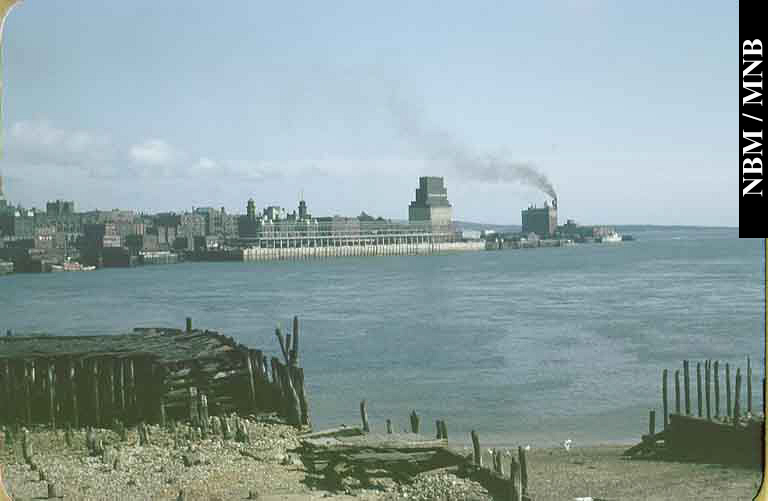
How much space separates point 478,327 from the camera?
25.0 meters

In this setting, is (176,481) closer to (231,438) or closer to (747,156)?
(231,438)

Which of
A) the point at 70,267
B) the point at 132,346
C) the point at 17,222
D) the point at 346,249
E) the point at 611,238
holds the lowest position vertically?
the point at 70,267

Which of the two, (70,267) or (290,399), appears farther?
(70,267)

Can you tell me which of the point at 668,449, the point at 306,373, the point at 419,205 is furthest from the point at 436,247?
the point at 668,449

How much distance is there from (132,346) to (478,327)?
1357 centimetres

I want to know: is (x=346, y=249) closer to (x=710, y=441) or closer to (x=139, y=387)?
(x=139, y=387)

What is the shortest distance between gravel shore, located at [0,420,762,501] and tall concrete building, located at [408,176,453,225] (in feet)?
164

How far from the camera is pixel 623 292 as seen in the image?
3434 centimetres

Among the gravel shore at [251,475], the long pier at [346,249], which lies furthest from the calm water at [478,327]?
the long pier at [346,249]

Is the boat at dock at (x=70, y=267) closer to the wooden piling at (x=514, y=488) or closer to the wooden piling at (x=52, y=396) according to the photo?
the wooden piling at (x=52, y=396)

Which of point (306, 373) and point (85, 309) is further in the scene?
point (85, 309)

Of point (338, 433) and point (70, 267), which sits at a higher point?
point (70, 267)

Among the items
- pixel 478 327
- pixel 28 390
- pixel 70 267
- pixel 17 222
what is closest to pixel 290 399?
pixel 28 390

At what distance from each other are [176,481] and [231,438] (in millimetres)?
2006
